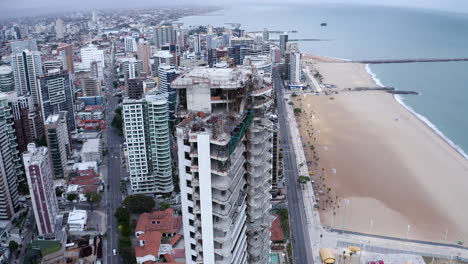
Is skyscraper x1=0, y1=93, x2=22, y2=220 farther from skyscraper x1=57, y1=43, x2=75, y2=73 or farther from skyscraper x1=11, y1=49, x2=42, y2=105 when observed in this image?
skyscraper x1=57, y1=43, x2=75, y2=73

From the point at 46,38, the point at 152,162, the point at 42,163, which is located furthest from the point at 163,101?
the point at 46,38

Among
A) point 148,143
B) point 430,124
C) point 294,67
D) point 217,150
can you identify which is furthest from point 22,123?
point 430,124

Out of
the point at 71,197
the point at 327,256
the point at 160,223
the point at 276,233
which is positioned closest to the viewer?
the point at 327,256

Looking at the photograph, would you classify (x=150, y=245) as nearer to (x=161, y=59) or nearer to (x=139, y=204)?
(x=139, y=204)

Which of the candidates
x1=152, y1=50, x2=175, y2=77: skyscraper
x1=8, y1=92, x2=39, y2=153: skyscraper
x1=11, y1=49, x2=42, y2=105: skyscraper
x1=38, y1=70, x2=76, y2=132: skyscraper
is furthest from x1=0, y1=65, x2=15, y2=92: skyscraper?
x1=152, y1=50, x2=175, y2=77: skyscraper

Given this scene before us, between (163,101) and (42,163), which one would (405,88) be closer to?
(163,101)
